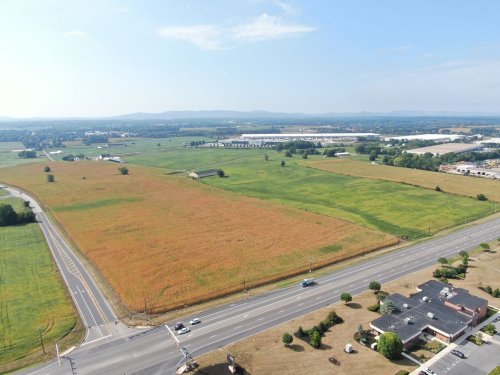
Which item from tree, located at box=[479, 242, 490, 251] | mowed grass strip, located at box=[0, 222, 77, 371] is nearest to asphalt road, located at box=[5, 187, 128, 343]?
mowed grass strip, located at box=[0, 222, 77, 371]

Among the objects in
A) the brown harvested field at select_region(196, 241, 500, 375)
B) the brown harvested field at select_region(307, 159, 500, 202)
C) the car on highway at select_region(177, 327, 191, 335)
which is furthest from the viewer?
the brown harvested field at select_region(307, 159, 500, 202)

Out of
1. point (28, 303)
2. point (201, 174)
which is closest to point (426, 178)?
point (201, 174)

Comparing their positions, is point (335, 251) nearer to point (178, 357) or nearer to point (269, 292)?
point (269, 292)

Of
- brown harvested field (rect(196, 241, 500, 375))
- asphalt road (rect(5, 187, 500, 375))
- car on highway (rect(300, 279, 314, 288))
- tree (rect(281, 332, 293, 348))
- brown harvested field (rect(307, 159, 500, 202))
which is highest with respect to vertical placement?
A: brown harvested field (rect(307, 159, 500, 202))

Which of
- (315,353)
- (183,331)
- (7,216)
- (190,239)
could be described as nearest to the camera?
(315,353)

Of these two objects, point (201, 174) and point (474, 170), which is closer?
point (474, 170)

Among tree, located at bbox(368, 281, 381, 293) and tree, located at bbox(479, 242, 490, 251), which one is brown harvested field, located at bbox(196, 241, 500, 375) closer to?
tree, located at bbox(368, 281, 381, 293)

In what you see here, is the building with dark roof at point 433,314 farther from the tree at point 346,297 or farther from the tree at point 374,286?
the tree at point 346,297

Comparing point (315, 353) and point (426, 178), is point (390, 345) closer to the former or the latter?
point (315, 353)
